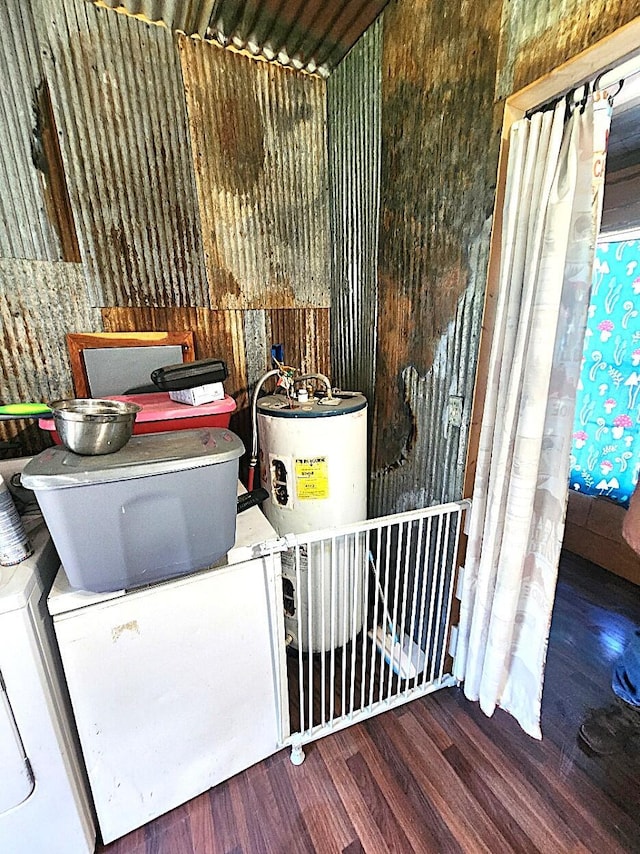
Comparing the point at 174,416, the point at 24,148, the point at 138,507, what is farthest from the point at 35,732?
the point at 24,148

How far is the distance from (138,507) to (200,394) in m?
0.56

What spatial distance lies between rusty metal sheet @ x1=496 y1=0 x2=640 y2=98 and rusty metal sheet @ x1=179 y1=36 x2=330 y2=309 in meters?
0.91

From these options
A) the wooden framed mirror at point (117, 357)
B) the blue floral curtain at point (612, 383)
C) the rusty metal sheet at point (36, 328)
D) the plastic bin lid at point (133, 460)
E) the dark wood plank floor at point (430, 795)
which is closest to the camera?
the plastic bin lid at point (133, 460)

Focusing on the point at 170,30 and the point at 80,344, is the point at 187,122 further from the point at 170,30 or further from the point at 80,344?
the point at 80,344

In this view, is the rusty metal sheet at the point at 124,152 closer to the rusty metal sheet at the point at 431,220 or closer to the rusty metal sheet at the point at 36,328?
the rusty metal sheet at the point at 36,328

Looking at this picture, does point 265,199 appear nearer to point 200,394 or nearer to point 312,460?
point 200,394

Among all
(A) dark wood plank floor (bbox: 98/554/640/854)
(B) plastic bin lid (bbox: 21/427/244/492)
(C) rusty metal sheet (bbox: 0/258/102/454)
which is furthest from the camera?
(C) rusty metal sheet (bbox: 0/258/102/454)

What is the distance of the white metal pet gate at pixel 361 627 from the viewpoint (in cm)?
145

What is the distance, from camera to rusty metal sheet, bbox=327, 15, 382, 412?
5.26 feet

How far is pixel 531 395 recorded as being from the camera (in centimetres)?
112

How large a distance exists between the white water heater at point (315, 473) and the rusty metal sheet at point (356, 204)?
0.35 m

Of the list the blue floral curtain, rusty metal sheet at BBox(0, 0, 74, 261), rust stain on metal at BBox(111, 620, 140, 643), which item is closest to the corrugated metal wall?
rusty metal sheet at BBox(0, 0, 74, 261)

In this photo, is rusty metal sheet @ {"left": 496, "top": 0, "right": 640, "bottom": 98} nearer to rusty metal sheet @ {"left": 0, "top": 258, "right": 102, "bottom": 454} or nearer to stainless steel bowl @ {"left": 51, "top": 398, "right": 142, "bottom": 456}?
stainless steel bowl @ {"left": 51, "top": 398, "right": 142, "bottom": 456}

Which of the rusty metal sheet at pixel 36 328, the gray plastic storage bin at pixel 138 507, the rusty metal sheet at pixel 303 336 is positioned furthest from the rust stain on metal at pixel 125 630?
the rusty metal sheet at pixel 303 336
